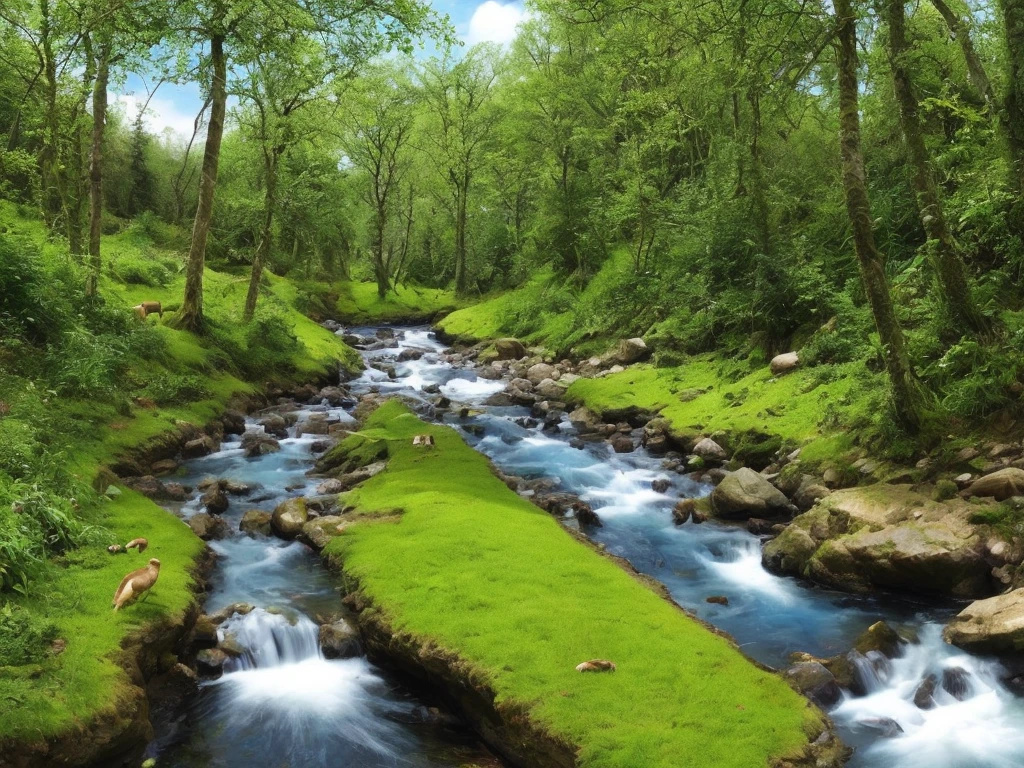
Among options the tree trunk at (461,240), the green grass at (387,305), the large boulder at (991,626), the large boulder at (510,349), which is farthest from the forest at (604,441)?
the tree trunk at (461,240)

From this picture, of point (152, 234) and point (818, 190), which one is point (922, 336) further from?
point (152, 234)

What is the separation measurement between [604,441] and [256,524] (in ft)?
31.7

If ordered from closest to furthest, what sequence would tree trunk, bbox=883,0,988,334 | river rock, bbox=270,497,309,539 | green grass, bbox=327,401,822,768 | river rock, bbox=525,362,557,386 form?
green grass, bbox=327,401,822,768, river rock, bbox=270,497,309,539, tree trunk, bbox=883,0,988,334, river rock, bbox=525,362,557,386

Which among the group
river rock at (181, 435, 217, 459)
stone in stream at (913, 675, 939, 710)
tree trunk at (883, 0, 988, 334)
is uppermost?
tree trunk at (883, 0, 988, 334)

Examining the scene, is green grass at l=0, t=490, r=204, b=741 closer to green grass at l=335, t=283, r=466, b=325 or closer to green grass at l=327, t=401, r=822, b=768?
green grass at l=327, t=401, r=822, b=768

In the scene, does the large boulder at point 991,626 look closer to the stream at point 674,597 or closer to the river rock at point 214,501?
the stream at point 674,597

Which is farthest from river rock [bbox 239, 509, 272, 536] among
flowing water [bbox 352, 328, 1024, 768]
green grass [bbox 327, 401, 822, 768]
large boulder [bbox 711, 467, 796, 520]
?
large boulder [bbox 711, 467, 796, 520]

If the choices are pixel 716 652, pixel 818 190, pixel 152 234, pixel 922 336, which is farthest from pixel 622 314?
pixel 152 234

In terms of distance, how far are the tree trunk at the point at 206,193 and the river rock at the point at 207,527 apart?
10.9m

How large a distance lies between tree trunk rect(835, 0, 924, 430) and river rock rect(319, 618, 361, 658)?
30.3 ft

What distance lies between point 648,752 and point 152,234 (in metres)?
41.2

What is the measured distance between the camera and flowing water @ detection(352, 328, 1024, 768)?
22.3 feet

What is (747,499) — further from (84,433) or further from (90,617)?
(84,433)

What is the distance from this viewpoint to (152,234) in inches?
1529
